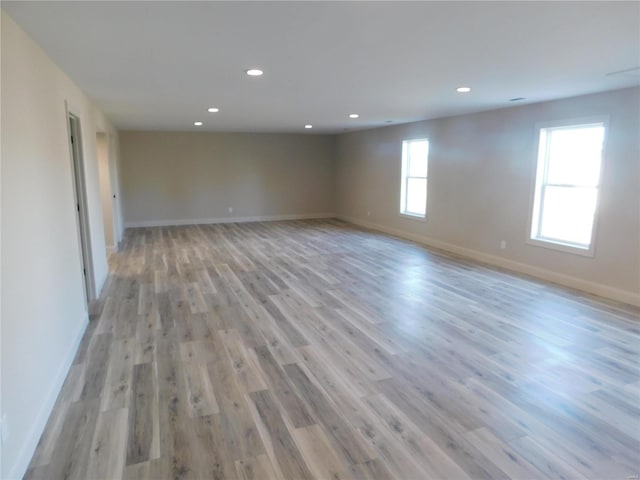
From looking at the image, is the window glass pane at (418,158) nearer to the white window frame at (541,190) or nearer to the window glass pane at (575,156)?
the white window frame at (541,190)

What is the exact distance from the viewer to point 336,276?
5477mm

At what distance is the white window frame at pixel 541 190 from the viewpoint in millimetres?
4700

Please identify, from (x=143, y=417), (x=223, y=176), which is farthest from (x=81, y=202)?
(x=223, y=176)

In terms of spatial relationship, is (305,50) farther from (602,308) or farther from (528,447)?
(602,308)

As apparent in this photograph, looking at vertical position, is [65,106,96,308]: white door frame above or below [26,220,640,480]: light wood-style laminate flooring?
above

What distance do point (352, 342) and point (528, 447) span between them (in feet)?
5.07

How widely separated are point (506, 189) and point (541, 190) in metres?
0.55

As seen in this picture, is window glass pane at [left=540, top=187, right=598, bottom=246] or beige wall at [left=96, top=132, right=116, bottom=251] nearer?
window glass pane at [left=540, top=187, right=598, bottom=246]

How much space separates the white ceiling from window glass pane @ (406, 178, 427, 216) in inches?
119

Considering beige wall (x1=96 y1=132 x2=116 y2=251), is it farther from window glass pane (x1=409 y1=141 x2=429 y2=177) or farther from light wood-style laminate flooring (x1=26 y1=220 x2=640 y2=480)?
window glass pane (x1=409 y1=141 x2=429 y2=177)

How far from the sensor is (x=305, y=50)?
293 centimetres

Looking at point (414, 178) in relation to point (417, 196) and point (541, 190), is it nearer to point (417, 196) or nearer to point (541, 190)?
point (417, 196)

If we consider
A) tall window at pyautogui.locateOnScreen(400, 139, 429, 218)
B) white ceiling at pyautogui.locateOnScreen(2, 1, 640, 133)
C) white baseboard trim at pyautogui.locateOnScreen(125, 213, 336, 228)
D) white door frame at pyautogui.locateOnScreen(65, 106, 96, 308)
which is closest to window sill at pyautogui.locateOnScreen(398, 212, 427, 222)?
tall window at pyautogui.locateOnScreen(400, 139, 429, 218)

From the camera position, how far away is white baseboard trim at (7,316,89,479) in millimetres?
1926
